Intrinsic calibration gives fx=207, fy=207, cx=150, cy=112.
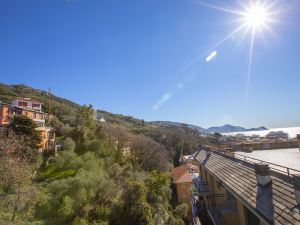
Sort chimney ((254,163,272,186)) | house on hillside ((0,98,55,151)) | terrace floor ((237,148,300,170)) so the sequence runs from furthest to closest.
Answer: house on hillside ((0,98,55,151)), terrace floor ((237,148,300,170)), chimney ((254,163,272,186))

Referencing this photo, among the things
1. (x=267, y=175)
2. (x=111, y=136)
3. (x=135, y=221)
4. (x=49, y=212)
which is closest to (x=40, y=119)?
(x=111, y=136)

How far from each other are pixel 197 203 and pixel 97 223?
11.4 metres

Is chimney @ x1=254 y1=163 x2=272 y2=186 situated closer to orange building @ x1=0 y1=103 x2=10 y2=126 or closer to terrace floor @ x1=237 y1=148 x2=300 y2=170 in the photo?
terrace floor @ x1=237 y1=148 x2=300 y2=170

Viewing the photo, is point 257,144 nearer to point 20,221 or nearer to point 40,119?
point 20,221

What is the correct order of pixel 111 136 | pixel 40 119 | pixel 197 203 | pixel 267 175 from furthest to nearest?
pixel 40 119, pixel 111 136, pixel 197 203, pixel 267 175

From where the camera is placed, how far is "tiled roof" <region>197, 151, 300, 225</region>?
5.22m

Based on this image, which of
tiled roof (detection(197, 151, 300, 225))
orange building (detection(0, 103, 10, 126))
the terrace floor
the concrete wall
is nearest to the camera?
tiled roof (detection(197, 151, 300, 225))

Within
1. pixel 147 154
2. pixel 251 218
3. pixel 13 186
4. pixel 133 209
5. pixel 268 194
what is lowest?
pixel 133 209

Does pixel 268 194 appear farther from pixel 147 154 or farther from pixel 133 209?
pixel 147 154

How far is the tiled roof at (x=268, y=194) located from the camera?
5.22m

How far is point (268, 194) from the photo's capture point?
6.46 metres

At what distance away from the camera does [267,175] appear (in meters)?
7.05

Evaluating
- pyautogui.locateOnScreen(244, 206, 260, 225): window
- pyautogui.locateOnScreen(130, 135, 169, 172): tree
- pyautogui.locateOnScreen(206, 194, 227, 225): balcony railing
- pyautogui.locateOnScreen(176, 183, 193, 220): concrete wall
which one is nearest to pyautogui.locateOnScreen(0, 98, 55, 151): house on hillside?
pyautogui.locateOnScreen(130, 135, 169, 172): tree

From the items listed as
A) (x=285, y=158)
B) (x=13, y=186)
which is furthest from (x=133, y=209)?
(x=285, y=158)
